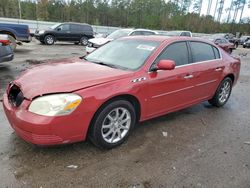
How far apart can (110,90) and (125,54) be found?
43.2 inches

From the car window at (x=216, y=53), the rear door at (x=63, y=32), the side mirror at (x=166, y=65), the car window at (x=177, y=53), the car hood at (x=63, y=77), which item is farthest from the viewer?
the rear door at (x=63, y=32)

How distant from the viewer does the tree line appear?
153 feet

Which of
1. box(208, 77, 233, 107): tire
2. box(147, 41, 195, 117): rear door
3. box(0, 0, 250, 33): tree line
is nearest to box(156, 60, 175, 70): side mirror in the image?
box(147, 41, 195, 117): rear door

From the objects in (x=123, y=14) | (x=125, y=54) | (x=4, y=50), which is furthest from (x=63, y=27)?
(x=123, y=14)

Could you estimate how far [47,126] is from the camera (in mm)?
2600

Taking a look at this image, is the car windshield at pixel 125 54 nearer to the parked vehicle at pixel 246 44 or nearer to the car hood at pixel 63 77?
the car hood at pixel 63 77

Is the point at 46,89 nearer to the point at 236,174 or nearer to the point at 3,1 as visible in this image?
the point at 236,174

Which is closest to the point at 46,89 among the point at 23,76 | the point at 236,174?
the point at 23,76

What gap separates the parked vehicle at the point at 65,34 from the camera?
→ 17.3 metres

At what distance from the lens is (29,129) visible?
2.63m

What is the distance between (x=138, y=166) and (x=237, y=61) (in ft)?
12.7

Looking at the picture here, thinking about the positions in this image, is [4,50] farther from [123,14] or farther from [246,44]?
[123,14]

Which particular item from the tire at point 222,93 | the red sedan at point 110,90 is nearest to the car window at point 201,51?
the red sedan at point 110,90

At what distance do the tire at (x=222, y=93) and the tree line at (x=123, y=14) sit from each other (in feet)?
151
